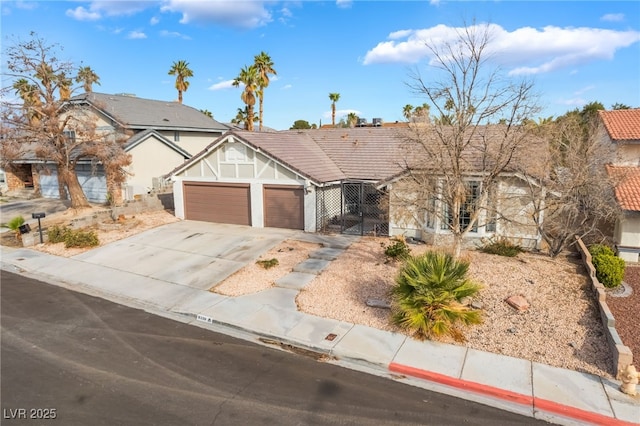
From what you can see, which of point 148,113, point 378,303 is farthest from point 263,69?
point 378,303

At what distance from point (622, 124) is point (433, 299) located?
62.7 ft

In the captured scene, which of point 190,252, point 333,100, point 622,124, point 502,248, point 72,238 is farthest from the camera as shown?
point 333,100

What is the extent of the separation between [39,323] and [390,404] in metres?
9.24

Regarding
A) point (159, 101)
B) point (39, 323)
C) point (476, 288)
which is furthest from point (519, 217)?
point (159, 101)

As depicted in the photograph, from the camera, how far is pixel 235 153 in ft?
69.1

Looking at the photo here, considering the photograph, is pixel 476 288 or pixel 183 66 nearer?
pixel 476 288

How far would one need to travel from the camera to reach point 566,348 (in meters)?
8.83

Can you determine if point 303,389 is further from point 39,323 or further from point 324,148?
point 324,148

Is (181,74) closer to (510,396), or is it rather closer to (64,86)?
(64,86)

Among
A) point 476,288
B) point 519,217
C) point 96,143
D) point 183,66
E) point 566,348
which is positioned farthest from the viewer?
point 183,66

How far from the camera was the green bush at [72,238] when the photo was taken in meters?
17.4

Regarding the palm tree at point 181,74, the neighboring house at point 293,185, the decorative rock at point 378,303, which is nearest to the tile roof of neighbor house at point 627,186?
the neighboring house at point 293,185

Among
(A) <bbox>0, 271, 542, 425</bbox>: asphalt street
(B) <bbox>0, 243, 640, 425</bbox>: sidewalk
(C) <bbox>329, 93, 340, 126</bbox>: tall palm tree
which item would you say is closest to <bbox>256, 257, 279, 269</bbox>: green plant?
(B) <bbox>0, 243, 640, 425</bbox>: sidewalk

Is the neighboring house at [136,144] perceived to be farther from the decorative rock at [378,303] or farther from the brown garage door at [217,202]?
the decorative rock at [378,303]
